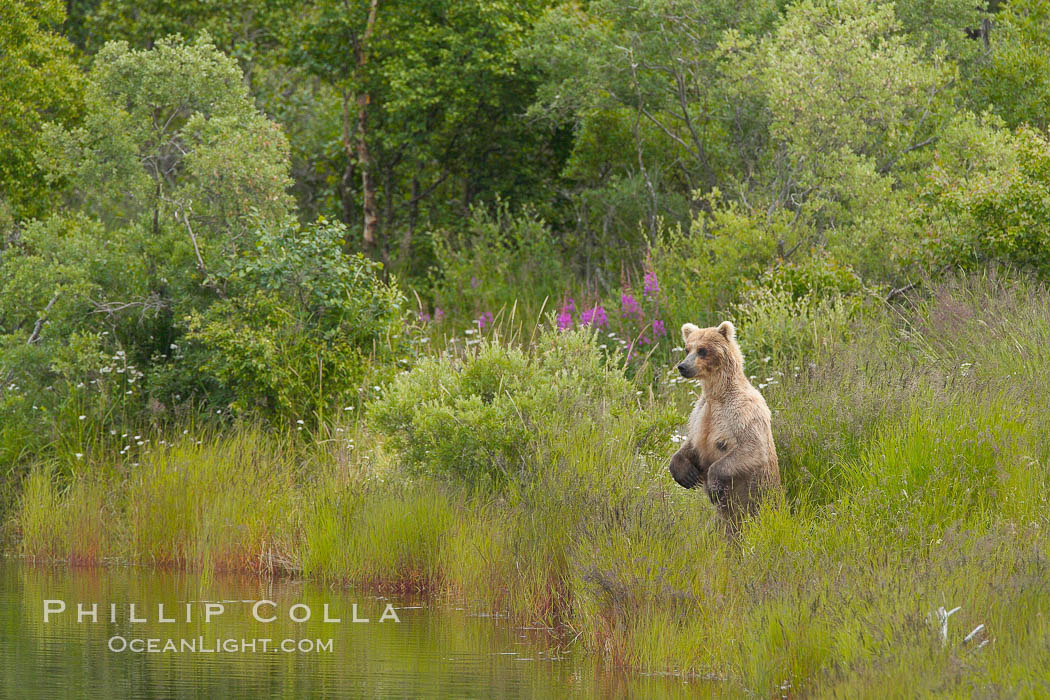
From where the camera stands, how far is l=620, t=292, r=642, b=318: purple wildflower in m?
18.3

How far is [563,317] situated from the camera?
1880 centimetres

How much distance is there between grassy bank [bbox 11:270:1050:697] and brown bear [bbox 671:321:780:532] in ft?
1.08

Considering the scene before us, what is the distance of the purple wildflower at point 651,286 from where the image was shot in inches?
725

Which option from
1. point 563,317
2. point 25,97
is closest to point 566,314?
point 563,317

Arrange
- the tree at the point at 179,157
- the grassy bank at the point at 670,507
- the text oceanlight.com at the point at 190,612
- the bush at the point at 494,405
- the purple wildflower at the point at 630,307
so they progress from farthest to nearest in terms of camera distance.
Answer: the purple wildflower at the point at 630,307 < the tree at the point at 179,157 < the bush at the point at 494,405 < the text oceanlight.com at the point at 190,612 < the grassy bank at the point at 670,507

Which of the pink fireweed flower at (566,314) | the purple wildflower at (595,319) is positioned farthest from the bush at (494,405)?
the purple wildflower at (595,319)

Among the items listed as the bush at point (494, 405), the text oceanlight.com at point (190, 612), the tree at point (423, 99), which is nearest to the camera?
the text oceanlight.com at point (190, 612)

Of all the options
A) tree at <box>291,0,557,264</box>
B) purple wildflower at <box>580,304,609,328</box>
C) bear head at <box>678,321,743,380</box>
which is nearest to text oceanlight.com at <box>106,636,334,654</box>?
bear head at <box>678,321,743,380</box>

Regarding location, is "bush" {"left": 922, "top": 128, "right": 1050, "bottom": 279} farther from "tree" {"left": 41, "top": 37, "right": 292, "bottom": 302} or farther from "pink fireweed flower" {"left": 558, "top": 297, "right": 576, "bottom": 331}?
"tree" {"left": 41, "top": 37, "right": 292, "bottom": 302}

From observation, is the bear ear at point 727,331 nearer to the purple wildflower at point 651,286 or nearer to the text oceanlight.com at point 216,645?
the text oceanlight.com at point 216,645

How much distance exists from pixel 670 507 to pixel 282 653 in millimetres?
2981

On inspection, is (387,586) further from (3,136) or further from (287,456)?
(3,136)

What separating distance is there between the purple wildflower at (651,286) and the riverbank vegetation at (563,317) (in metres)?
0.07

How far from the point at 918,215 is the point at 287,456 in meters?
Answer: 7.90
